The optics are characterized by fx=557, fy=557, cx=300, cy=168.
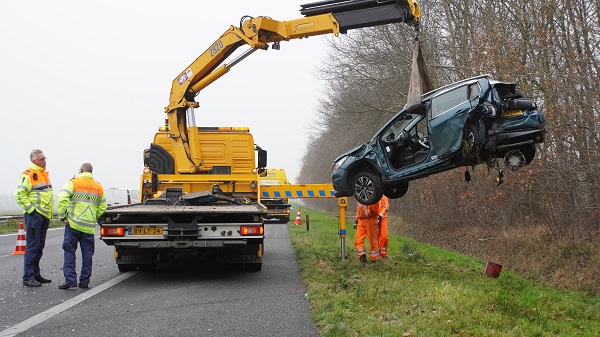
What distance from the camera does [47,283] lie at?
800 centimetres

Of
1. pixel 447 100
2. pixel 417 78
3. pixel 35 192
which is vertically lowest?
pixel 35 192

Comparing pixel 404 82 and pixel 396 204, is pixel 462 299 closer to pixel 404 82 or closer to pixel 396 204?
pixel 404 82

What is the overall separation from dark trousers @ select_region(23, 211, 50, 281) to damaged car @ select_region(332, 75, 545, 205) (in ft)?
15.5

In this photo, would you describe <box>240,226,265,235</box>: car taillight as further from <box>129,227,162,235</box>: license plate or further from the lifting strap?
the lifting strap

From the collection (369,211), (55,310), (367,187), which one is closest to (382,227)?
(369,211)

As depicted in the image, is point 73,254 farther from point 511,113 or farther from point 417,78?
point 511,113

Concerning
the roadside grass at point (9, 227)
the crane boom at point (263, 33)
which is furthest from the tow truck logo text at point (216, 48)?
the roadside grass at point (9, 227)

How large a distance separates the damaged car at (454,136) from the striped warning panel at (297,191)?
70.6 inches

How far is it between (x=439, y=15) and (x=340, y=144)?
15517mm

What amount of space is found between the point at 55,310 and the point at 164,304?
116 cm

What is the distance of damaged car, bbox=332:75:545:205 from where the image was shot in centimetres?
738

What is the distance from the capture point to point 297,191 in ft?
35.1

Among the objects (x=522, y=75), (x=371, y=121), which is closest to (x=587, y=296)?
(x=522, y=75)

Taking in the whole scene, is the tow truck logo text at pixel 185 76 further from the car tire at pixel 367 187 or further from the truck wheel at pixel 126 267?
the car tire at pixel 367 187
